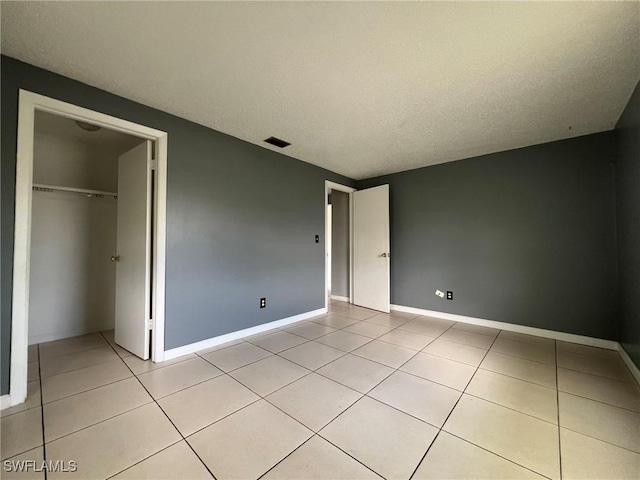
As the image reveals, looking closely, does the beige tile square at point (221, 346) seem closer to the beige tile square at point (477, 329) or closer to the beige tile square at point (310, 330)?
the beige tile square at point (310, 330)

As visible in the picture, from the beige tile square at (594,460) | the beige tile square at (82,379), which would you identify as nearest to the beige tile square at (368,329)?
the beige tile square at (594,460)

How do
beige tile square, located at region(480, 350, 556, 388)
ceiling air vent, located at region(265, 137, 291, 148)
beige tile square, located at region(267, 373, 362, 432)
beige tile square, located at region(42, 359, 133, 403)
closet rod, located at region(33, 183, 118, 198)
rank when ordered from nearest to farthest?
beige tile square, located at region(267, 373, 362, 432) < beige tile square, located at region(42, 359, 133, 403) < beige tile square, located at region(480, 350, 556, 388) < closet rod, located at region(33, 183, 118, 198) < ceiling air vent, located at region(265, 137, 291, 148)

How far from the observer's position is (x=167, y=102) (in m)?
2.19

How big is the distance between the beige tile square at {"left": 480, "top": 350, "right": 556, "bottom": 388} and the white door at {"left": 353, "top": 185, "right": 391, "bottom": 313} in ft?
5.82

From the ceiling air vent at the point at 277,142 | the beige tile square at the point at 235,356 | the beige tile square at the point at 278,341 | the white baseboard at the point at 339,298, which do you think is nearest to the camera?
the beige tile square at the point at 235,356

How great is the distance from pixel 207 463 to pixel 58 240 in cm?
311

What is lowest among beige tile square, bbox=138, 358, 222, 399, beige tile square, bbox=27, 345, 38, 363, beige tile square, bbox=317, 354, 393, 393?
beige tile square, bbox=317, 354, 393, 393

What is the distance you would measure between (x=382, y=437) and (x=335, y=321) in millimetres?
2172

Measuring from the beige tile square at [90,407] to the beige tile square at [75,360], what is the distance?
55 cm

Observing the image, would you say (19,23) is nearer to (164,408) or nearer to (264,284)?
(164,408)

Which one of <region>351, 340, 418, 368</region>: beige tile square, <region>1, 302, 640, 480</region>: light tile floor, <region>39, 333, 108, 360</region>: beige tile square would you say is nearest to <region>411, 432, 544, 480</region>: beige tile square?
<region>1, 302, 640, 480</region>: light tile floor

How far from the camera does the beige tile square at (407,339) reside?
2711mm

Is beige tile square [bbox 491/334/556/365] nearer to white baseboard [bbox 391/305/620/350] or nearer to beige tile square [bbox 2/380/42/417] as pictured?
white baseboard [bbox 391/305/620/350]

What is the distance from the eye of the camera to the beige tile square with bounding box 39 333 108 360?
2.42 meters
